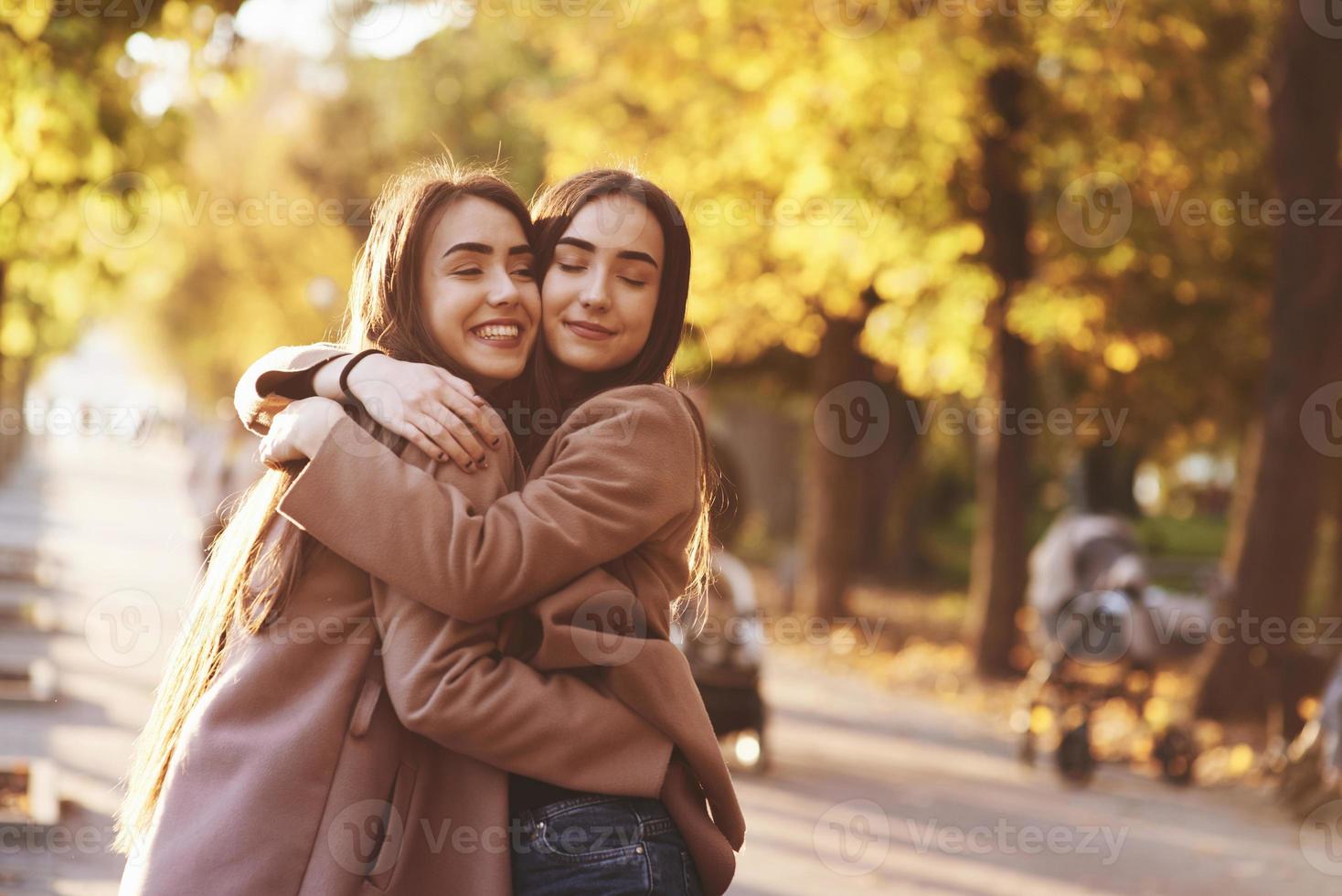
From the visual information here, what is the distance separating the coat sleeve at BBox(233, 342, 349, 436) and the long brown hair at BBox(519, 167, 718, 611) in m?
0.40

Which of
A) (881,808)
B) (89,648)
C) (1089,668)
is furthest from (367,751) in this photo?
(89,648)

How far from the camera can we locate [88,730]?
10242 millimetres

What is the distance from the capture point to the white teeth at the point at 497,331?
284cm

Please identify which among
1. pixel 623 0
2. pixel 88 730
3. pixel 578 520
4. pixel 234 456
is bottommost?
pixel 88 730

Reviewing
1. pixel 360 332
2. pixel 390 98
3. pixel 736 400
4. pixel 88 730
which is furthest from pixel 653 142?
pixel 736 400

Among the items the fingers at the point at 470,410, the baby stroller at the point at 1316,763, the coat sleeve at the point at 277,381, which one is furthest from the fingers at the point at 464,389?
the baby stroller at the point at 1316,763

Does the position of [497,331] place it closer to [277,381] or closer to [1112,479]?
[277,381]

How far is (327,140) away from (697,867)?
3270cm

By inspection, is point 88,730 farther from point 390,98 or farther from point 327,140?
point 327,140

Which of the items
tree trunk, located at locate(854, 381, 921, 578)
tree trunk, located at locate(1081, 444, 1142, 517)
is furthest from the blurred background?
tree trunk, located at locate(1081, 444, 1142, 517)

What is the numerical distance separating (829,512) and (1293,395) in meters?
8.47

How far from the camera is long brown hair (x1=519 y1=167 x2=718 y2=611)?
2924mm

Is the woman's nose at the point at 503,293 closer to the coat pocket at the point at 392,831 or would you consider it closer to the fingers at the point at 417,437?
the fingers at the point at 417,437

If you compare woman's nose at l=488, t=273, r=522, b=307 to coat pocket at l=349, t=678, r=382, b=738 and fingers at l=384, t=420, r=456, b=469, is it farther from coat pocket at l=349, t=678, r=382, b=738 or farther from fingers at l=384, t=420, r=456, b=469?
coat pocket at l=349, t=678, r=382, b=738
